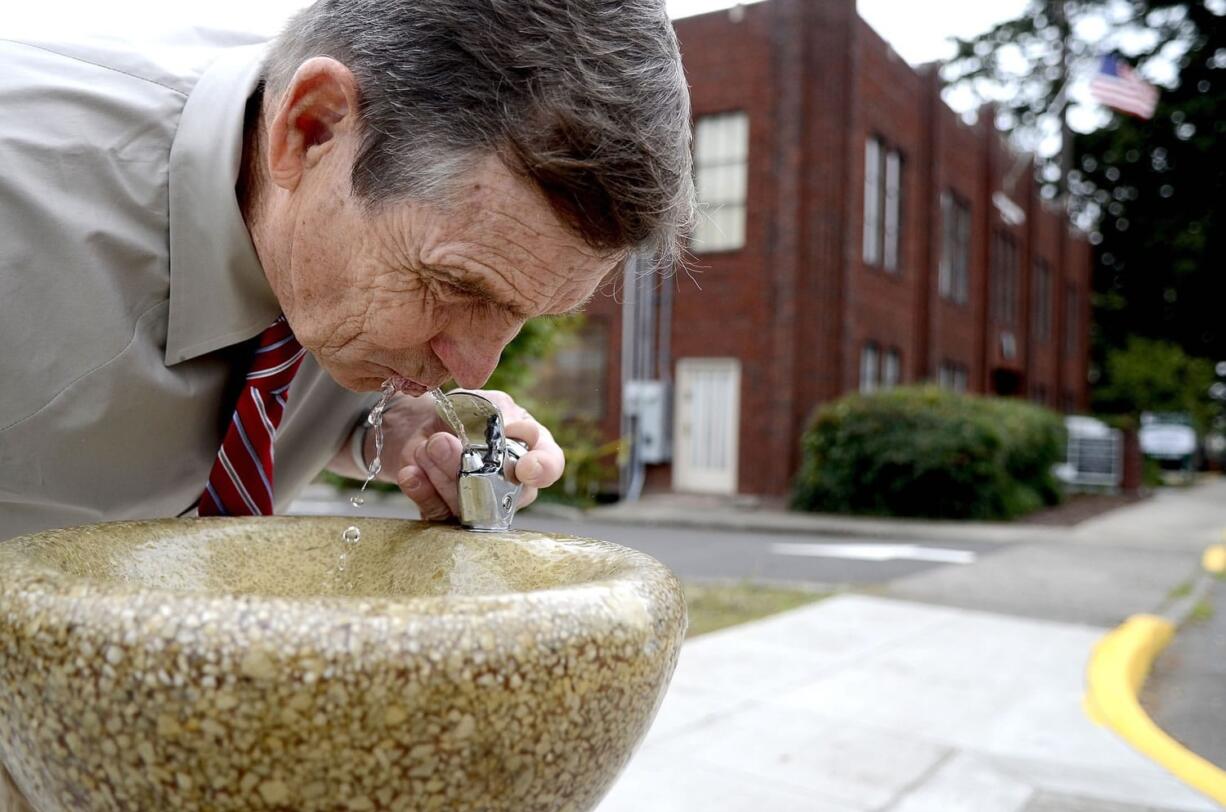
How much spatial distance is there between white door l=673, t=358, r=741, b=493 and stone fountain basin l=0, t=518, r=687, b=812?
1275 centimetres

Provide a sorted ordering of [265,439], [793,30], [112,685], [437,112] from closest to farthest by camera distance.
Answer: [112,685]
[437,112]
[265,439]
[793,30]

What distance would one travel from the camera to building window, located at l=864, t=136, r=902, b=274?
14.4 m

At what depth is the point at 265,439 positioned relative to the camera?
121cm

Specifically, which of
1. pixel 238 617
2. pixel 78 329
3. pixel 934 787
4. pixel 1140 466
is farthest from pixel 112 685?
pixel 1140 466

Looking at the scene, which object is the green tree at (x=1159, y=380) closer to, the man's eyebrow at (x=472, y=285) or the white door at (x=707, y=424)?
the white door at (x=707, y=424)

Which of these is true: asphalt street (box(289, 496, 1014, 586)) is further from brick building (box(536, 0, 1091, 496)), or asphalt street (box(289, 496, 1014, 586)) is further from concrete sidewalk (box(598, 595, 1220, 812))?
brick building (box(536, 0, 1091, 496))

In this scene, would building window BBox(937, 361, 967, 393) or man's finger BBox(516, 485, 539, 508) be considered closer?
man's finger BBox(516, 485, 539, 508)

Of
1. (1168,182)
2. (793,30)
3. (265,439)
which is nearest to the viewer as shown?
(265,439)

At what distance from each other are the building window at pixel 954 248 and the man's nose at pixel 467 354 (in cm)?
1620

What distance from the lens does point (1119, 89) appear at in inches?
639

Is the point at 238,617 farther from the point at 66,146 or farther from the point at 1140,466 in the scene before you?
the point at 1140,466

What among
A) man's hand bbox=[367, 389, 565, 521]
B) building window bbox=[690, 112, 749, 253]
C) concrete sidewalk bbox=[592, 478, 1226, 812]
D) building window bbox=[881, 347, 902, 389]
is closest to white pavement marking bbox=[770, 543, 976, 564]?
concrete sidewalk bbox=[592, 478, 1226, 812]

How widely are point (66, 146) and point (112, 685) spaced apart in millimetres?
663

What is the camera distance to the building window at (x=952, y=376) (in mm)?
17141
